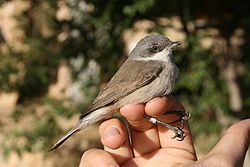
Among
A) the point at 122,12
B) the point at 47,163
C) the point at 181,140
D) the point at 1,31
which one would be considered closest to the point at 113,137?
the point at 181,140

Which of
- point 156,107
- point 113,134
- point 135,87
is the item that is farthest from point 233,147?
point 135,87

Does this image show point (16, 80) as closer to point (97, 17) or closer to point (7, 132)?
point (7, 132)

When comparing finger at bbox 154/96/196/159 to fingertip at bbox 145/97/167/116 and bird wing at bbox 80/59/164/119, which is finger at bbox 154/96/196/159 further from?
bird wing at bbox 80/59/164/119

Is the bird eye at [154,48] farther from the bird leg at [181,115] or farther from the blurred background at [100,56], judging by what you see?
the blurred background at [100,56]

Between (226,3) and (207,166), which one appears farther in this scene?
(226,3)

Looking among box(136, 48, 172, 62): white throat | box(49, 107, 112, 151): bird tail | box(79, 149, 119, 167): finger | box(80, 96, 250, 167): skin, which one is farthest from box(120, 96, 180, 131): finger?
box(136, 48, 172, 62): white throat

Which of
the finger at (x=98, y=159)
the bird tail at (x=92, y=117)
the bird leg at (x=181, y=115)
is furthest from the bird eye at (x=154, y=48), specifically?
the finger at (x=98, y=159)

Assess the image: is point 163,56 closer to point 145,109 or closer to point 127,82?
point 127,82
